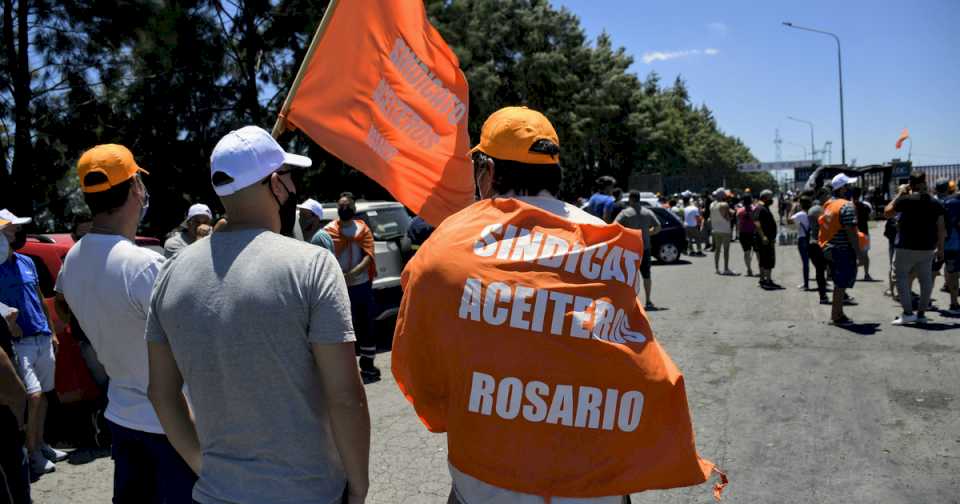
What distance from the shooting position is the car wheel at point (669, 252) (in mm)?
20031

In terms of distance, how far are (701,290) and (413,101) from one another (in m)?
11.1

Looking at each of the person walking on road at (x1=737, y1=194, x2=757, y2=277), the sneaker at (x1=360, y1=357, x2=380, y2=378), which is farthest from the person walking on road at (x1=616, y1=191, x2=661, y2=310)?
the person walking on road at (x1=737, y1=194, x2=757, y2=277)

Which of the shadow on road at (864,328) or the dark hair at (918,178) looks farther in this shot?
the dark hair at (918,178)

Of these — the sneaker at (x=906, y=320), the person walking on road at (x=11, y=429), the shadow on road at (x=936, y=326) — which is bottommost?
the shadow on road at (x=936, y=326)

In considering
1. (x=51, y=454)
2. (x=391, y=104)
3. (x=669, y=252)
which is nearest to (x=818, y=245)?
(x=669, y=252)

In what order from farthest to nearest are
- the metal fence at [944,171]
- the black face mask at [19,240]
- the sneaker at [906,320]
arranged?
the metal fence at [944,171] < the sneaker at [906,320] < the black face mask at [19,240]

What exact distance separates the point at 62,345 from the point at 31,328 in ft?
2.80

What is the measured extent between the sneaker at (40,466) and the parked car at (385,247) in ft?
14.0

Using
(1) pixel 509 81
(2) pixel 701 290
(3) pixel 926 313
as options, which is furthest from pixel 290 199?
(1) pixel 509 81

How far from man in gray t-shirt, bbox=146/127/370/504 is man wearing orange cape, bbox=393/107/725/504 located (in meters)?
0.26

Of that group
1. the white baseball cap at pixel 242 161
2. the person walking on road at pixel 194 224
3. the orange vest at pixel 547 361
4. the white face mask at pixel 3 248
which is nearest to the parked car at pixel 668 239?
the person walking on road at pixel 194 224

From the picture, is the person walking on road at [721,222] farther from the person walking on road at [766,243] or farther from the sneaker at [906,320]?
the sneaker at [906,320]

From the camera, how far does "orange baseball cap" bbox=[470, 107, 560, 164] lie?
7.35ft

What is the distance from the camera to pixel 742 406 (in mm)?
6285
